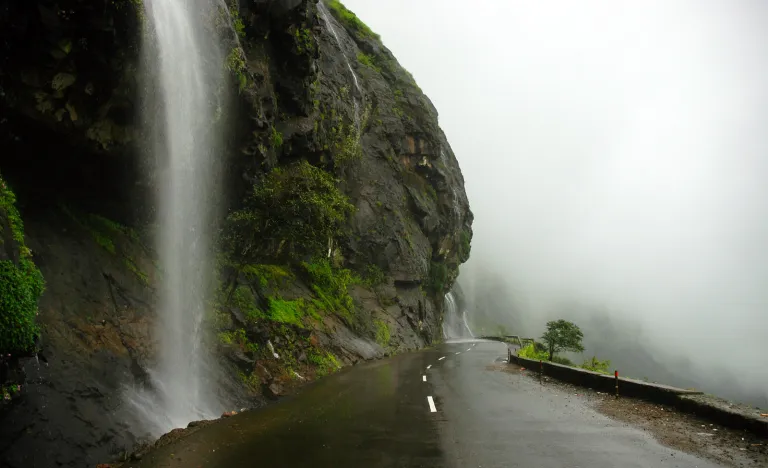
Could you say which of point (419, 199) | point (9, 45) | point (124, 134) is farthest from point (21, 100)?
point (419, 199)

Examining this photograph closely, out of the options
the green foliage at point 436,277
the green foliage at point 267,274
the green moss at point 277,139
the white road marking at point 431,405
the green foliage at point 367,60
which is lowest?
the white road marking at point 431,405

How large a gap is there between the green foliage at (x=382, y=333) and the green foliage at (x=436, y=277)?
15.6 meters

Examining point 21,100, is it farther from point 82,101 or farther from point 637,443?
point 637,443

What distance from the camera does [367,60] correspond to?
159 feet

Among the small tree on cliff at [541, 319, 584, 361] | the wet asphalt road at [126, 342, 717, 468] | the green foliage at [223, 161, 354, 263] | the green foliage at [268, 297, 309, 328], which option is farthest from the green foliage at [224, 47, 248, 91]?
the small tree on cliff at [541, 319, 584, 361]

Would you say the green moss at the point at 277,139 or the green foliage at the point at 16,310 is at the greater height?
the green moss at the point at 277,139

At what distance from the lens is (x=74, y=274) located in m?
10.1

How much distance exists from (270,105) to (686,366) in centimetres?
21216

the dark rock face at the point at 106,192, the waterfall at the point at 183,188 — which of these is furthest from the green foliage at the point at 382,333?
the waterfall at the point at 183,188

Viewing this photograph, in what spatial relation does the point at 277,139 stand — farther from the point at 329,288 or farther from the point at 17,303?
the point at 17,303

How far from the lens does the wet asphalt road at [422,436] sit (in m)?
6.05

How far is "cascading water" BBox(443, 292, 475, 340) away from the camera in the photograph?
70056 mm

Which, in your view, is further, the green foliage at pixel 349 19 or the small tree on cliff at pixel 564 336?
the green foliage at pixel 349 19

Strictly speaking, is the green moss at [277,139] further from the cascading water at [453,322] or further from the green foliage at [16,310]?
the cascading water at [453,322]
